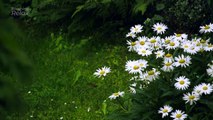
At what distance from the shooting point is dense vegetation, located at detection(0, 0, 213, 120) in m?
5.61

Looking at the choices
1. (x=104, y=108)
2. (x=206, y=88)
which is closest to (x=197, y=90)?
(x=206, y=88)

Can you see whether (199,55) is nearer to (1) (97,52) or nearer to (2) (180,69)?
(2) (180,69)

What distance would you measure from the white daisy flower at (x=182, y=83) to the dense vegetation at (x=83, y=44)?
687 mm

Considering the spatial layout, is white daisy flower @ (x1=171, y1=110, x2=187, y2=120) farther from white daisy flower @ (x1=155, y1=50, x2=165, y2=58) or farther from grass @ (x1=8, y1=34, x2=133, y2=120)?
grass @ (x1=8, y1=34, x2=133, y2=120)

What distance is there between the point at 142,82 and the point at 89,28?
3.62 metres

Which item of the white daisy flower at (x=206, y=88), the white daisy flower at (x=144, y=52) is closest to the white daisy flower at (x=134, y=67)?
the white daisy flower at (x=144, y=52)

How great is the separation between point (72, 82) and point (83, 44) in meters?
0.94

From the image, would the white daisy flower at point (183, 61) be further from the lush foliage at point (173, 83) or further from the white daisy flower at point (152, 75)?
the white daisy flower at point (152, 75)

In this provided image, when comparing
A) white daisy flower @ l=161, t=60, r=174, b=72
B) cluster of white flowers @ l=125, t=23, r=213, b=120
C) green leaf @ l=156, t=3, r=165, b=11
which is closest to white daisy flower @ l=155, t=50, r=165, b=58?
cluster of white flowers @ l=125, t=23, r=213, b=120

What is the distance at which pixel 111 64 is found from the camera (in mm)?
6508

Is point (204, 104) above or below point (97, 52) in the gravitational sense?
below

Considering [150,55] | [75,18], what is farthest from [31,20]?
[150,55]

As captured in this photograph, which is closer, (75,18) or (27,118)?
(27,118)

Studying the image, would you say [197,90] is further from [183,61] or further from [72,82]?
[72,82]
